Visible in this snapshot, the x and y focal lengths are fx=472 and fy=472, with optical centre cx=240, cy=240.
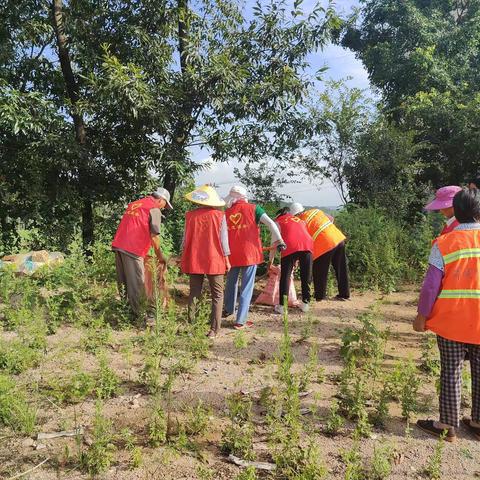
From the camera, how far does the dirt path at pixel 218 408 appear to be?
266 centimetres

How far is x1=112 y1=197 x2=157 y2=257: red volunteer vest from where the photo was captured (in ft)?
16.6

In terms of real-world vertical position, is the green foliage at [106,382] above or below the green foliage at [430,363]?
above

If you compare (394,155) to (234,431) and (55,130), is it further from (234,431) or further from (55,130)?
(234,431)

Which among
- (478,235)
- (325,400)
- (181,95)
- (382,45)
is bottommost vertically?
(325,400)

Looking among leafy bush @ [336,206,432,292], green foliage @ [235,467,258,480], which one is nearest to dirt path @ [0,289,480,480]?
green foliage @ [235,467,258,480]

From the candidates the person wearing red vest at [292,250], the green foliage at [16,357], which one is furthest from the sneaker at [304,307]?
the green foliage at [16,357]

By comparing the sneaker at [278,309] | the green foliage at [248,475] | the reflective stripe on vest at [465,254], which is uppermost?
the reflective stripe on vest at [465,254]

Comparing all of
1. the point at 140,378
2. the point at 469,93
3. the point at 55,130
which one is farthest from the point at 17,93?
the point at 469,93

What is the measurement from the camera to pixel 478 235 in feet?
9.79

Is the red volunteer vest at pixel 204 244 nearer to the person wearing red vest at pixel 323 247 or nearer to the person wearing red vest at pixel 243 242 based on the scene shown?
the person wearing red vest at pixel 243 242

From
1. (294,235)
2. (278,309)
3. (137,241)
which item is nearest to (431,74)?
(294,235)

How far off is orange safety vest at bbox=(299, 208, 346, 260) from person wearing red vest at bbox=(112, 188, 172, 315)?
225 centimetres

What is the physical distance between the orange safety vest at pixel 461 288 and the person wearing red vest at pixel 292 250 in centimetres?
302

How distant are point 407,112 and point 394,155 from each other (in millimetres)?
2600
